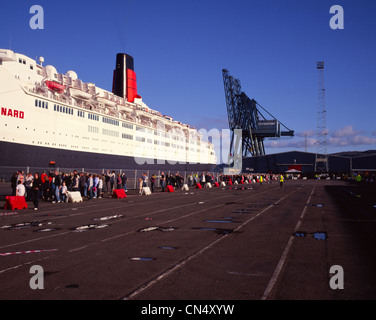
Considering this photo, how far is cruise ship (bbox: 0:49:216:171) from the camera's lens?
135 ft

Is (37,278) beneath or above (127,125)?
beneath

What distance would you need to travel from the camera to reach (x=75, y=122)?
51.1m

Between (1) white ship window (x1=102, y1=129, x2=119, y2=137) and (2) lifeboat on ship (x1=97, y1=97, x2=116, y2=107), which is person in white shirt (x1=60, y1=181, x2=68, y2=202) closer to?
(1) white ship window (x1=102, y1=129, x2=119, y2=137)

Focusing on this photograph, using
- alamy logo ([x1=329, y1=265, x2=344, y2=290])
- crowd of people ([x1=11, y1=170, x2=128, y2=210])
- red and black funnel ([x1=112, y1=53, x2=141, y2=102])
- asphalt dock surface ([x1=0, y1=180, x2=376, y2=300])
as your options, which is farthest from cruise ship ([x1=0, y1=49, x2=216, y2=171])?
alamy logo ([x1=329, y1=265, x2=344, y2=290])

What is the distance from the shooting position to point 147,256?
7.96 m

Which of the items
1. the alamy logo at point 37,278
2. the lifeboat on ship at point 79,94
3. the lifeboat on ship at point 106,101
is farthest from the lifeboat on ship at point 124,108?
the alamy logo at point 37,278

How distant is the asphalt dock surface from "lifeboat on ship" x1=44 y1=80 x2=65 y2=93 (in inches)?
1506

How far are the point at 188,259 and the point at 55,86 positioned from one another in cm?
4661

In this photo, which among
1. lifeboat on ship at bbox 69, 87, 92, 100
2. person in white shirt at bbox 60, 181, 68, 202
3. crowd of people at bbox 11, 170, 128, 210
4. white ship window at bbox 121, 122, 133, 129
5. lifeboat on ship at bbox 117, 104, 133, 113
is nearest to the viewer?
crowd of people at bbox 11, 170, 128, 210

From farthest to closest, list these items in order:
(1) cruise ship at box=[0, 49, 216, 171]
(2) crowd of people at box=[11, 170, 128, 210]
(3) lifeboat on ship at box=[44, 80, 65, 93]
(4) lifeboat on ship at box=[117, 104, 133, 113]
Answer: (4) lifeboat on ship at box=[117, 104, 133, 113]
(3) lifeboat on ship at box=[44, 80, 65, 93]
(1) cruise ship at box=[0, 49, 216, 171]
(2) crowd of people at box=[11, 170, 128, 210]

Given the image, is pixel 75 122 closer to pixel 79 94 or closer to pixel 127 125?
pixel 79 94

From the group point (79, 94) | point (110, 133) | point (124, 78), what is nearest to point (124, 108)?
point (110, 133)

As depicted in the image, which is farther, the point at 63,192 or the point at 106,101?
the point at 106,101
